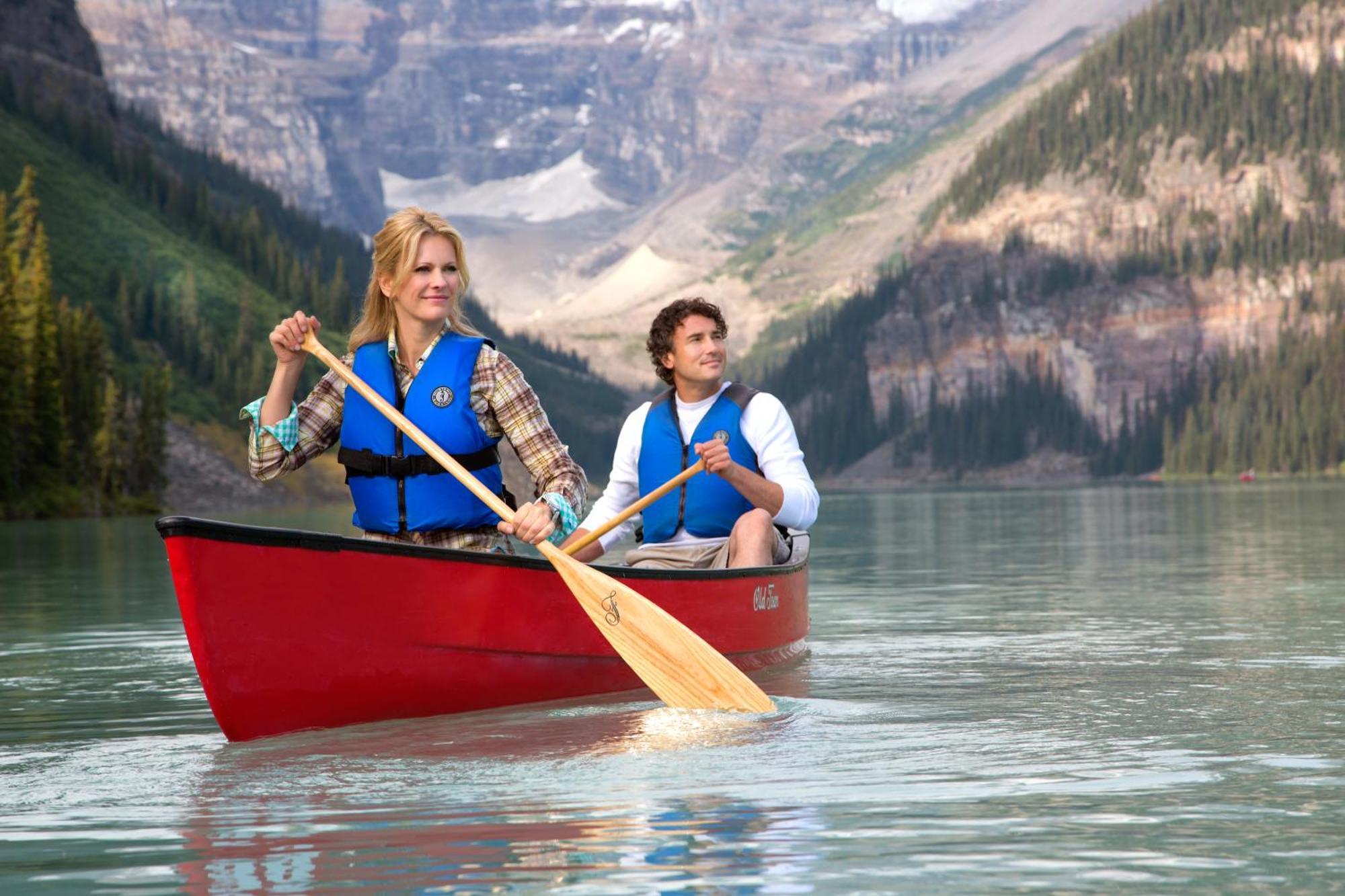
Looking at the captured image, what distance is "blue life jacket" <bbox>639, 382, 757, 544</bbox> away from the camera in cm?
1473

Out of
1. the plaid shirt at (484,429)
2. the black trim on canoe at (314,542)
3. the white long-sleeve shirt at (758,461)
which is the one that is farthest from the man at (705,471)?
the plaid shirt at (484,429)

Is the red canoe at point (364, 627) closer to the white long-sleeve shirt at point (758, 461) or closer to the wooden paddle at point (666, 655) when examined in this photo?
the wooden paddle at point (666, 655)

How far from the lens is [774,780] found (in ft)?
32.9

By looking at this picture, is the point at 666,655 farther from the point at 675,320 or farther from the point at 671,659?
the point at 675,320

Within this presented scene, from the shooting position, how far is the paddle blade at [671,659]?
12984 millimetres

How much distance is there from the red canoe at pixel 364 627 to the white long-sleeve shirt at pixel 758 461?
55.7 inches

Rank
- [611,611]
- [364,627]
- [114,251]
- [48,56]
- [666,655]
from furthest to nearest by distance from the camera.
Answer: [48,56]
[114,251]
[666,655]
[611,611]
[364,627]

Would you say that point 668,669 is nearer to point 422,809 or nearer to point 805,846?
point 422,809

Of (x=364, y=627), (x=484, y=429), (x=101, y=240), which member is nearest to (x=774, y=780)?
(x=364, y=627)

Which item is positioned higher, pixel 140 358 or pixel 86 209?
pixel 86 209

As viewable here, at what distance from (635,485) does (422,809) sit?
6.20 m

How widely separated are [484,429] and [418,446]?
17.2 inches

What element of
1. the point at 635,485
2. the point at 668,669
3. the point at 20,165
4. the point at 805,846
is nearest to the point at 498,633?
the point at 668,669

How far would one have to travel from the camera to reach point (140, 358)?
14425cm
